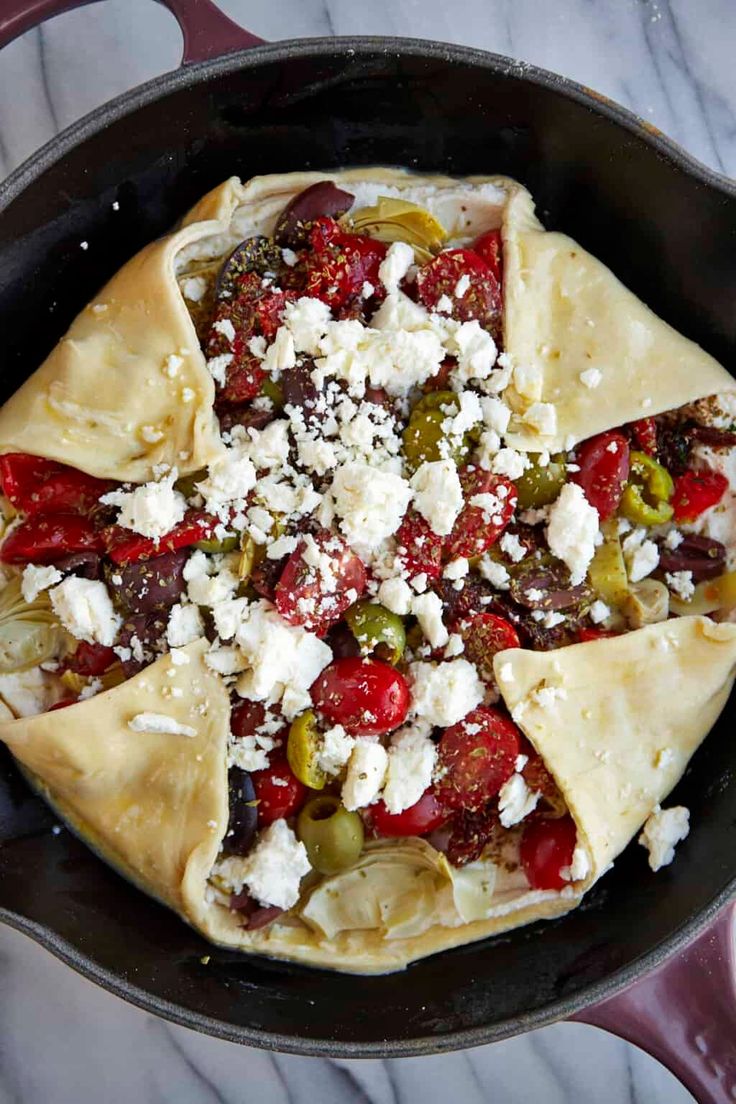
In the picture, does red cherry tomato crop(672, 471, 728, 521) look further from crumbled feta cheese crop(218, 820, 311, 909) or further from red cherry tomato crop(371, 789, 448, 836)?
crumbled feta cheese crop(218, 820, 311, 909)

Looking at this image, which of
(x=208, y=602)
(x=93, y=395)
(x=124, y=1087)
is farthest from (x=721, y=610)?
(x=124, y=1087)

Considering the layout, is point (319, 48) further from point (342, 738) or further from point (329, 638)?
point (342, 738)

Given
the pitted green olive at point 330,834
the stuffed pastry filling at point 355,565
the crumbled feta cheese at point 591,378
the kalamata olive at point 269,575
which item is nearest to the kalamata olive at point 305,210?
the stuffed pastry filling at point 355,565

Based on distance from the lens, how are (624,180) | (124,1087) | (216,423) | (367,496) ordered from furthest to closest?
1. (124,1087)
2. (624,180)
3. (216,423)
4. (367,496)

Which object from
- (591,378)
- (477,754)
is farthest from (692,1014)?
(591,378)

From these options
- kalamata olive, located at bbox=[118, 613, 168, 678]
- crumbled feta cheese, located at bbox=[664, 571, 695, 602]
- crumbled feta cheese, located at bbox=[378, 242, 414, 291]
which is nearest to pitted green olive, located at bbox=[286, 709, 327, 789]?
kalamata olive, located at bbox=[118, 613, 168, 678]

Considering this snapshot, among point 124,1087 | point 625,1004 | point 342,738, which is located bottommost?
point 124,1087
